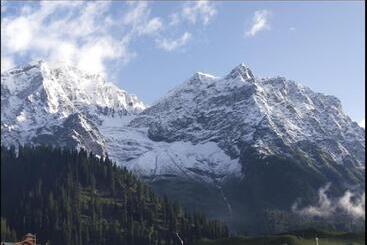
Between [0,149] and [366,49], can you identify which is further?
[0,149]

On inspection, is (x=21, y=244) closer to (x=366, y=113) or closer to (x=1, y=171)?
(x=1, y=171)

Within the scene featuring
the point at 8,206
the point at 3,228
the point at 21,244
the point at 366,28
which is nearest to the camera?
the point at 366,28

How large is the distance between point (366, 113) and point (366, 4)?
7235 millimetres

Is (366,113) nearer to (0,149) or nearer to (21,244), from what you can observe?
(0,149)

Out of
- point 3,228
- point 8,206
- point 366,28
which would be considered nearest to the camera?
point 366,28

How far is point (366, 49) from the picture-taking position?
45.2 metres

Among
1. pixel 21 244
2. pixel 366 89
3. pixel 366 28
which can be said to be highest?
pixel 366 28

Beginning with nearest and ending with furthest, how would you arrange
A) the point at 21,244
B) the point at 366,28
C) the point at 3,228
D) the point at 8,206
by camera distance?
1. the point at 366,28
2. the point at 3,228
3. the point at 8,206
4. the point at 21,244

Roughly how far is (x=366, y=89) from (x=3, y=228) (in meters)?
26.1

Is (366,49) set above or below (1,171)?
above

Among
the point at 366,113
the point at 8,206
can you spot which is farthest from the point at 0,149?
the point at 366,113

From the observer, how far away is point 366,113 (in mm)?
46781

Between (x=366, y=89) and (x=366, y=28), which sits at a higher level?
(x=366, y=28)

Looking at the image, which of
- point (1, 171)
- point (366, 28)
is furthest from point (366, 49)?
point (1, 171)
